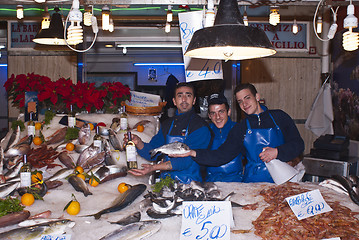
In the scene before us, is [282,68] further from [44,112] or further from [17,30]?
[17,30]

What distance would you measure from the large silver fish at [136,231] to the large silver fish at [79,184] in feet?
2.63

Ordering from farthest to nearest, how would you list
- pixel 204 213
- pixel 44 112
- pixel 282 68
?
1. pixel 282 68
2. pixel 44 112
3. pixel 204 213

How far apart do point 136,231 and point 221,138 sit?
190 centimetres

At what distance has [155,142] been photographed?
3670mm

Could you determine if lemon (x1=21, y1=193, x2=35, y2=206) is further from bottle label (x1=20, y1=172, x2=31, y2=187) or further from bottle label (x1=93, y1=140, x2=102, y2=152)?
bottle label (x1=93, y1=140, x2=102, y2=152)

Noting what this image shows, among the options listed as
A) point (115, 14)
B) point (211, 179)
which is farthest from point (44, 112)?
point (115, 14)

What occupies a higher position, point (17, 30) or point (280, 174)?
point (17, 30)

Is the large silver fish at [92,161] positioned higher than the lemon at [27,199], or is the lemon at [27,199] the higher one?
the large silver fish at [92,161]

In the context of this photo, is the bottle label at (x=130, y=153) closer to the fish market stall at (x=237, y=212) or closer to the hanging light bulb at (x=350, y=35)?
the fish market stall at (x=237, y=212)

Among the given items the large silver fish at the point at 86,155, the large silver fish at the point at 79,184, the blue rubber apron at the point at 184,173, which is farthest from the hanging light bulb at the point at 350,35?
the large silver fish at the point at 86,155

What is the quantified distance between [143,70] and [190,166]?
373 inches

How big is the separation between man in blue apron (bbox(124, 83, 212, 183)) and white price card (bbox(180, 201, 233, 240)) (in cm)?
109

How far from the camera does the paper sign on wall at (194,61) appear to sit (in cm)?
362

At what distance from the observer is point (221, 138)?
3807 millimetres
